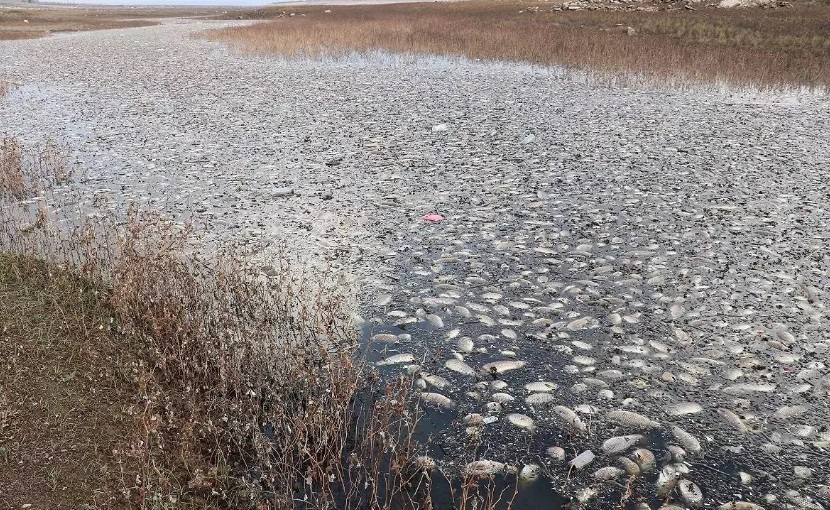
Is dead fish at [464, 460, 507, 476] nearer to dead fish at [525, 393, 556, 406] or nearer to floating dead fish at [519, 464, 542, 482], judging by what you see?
floating dead fish at [519, 464, 542, 482]

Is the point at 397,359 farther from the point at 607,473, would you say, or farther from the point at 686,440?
the point at 686,440

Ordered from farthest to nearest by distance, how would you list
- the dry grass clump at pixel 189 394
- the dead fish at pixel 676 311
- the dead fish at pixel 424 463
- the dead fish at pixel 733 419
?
the dead fish at pixel 676 311
the dead fish at pixel 733 419
the dead fish at pixel 424 463
the dry grass clump at pixel 189 394

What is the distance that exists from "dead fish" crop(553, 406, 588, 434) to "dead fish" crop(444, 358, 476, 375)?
1176 millimetres

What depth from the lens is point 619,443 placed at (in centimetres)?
609

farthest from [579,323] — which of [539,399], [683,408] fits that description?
[683,408]

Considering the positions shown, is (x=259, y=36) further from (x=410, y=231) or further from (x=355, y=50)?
(x=410, y=231)

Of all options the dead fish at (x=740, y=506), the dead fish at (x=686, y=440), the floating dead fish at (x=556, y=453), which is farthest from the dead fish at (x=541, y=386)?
the dead fish at (x=740, y=506)

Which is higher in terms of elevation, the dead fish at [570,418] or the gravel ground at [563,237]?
the gravel ground at [563,237]

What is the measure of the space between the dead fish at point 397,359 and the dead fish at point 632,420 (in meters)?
2.53

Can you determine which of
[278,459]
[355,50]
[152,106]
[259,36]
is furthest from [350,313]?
[259,36]

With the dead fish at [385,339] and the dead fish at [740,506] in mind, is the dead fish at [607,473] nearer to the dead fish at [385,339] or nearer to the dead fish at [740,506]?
the dead fish at [740,506]

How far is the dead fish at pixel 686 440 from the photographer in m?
6.00

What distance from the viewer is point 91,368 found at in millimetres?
7152

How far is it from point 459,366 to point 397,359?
826mm
